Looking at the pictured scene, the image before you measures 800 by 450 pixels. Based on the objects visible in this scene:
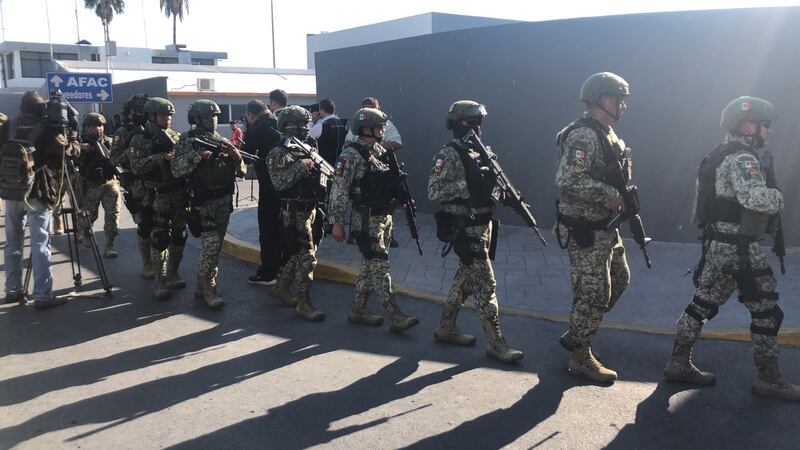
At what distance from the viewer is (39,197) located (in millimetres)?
6070

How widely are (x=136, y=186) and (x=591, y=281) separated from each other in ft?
16.5

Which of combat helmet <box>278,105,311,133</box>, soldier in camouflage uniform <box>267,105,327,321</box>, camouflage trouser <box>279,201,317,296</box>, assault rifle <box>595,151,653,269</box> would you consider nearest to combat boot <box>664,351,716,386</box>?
assault rifle <box>595,151,653,269</box>

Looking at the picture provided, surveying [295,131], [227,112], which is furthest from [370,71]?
[227,112]

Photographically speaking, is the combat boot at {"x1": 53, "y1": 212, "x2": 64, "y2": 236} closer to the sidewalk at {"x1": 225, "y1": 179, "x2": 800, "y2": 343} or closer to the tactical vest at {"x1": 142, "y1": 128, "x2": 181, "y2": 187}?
the sidewalk at {"x1": 225, "y1": 179, "x2": 800, "y2": 343}

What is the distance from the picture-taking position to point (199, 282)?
6.30 metres

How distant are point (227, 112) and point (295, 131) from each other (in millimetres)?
22613

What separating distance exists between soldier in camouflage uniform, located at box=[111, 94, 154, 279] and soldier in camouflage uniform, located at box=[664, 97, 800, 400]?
522cm

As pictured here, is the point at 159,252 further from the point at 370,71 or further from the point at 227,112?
the point at 227,112

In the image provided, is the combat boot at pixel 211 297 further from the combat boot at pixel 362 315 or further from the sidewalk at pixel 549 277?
the sidewalk at pixel 549 277

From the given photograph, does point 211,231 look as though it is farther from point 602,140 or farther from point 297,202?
point 602,140

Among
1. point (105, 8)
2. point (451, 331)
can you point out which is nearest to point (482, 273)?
point (451, 331)

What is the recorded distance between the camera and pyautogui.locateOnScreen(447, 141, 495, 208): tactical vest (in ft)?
15.1

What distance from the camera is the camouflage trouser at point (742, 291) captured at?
4.00 metres

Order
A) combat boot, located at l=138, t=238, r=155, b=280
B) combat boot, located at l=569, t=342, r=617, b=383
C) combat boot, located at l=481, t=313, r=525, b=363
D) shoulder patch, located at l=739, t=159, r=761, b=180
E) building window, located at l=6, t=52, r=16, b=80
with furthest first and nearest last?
building window, located at l=6, t=52, r=16, b=80, combat boot, located at l=138, t=238, r=155, b=280, combat boot, located at l=481, t=313, r=525, b=363, combat boot, located at l=569, t=342, r=617, b=383, shoulder patch, located at l=739, t=159, r=761, b=180
